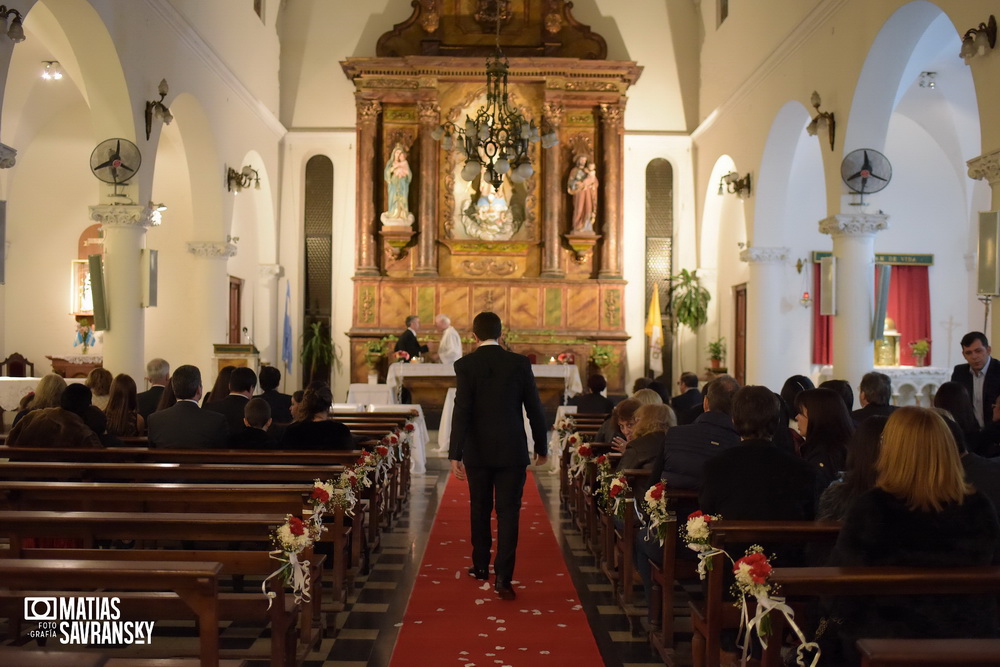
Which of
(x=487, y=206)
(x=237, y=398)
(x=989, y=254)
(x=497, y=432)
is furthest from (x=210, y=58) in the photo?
(x=989, y=254)

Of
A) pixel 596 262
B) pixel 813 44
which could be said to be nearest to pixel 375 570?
pixel 813 44

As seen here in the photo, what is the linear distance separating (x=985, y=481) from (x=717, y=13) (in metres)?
14.3

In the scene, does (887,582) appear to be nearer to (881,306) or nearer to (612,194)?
(881,306)

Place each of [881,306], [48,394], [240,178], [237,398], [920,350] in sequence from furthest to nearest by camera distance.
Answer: [920,350]
[240,178]
[881,306]
[237,398]
[48,394]

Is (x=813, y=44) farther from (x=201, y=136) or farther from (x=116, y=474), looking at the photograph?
(x=116, y=474)

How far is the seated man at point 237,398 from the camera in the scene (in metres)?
6.77

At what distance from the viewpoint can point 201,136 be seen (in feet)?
43.7

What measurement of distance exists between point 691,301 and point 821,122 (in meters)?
6.62

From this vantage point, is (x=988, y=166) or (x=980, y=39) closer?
(x=988, y=166)

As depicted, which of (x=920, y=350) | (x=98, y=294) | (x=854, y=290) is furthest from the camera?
(x=920, y=350)

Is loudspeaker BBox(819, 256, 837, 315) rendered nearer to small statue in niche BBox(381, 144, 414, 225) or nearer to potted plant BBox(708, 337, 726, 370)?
potted plant BBox(708, 337, 726, 370)

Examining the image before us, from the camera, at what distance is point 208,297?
14.0 meters

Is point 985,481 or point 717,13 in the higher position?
point 717,13
